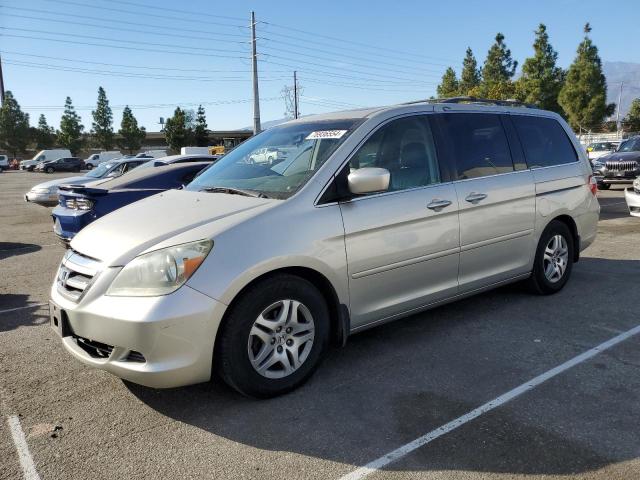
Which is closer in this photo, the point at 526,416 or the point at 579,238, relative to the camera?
the point at 526,416

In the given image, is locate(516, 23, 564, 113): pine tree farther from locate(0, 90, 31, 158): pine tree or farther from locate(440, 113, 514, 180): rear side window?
locate(0, 90, 31, 158): pine tree

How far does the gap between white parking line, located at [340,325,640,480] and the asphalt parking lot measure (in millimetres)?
32

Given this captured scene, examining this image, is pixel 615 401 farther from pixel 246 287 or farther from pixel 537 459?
pixel 246 287

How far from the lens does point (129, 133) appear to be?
80.1 meters

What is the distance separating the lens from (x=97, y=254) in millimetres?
3234

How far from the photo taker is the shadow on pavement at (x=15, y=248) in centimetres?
883

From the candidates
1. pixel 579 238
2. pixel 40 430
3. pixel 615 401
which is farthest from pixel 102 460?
pixel 579 238

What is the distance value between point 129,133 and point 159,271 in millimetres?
83676

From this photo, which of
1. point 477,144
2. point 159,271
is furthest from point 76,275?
point 477,144

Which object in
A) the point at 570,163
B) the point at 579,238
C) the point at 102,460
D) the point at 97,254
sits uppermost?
the point at 570,163

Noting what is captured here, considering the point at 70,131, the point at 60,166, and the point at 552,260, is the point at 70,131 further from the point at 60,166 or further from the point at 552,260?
the point at 552,260

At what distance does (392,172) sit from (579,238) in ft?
9.18

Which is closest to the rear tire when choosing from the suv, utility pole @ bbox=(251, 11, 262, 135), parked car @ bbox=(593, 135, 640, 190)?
→ the suv

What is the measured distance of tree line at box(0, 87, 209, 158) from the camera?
235 ft
